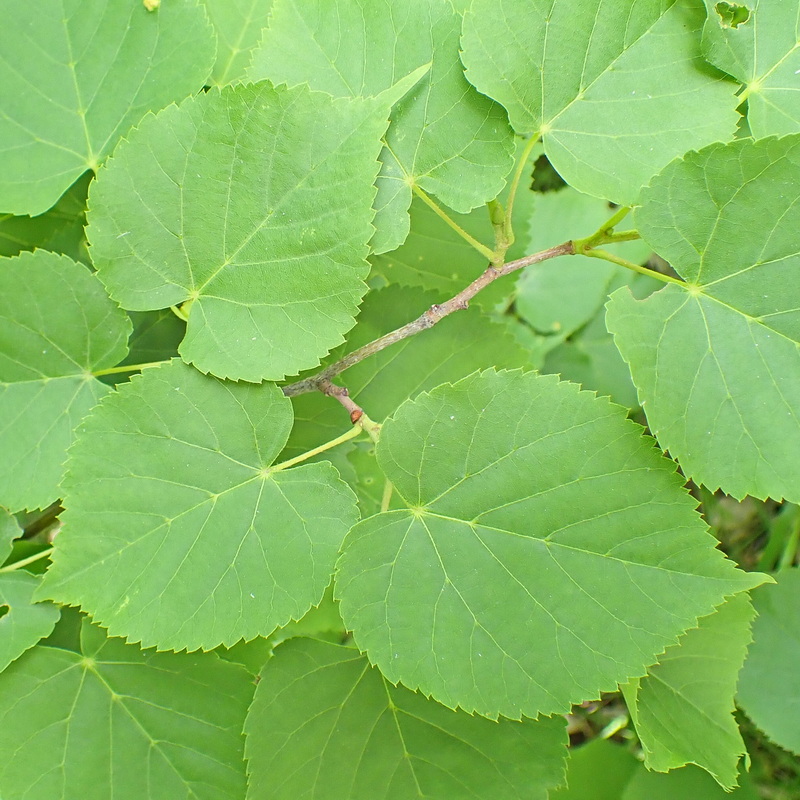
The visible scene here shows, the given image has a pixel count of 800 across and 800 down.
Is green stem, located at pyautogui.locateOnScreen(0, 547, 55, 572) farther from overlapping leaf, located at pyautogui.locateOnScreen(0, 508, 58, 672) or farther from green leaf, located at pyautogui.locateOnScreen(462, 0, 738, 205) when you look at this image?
green leaf, located at pyautogui.locateOnScreen(462, 0, 738, 205)

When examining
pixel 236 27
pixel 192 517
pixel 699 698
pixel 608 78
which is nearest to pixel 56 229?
pixel 236 27

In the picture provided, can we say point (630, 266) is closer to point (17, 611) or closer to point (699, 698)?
point (699, 698)

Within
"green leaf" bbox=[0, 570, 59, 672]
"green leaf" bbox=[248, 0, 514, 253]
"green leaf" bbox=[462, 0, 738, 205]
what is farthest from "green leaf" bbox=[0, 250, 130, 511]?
"green leaf" bbox=[462, 0, 738, 205]

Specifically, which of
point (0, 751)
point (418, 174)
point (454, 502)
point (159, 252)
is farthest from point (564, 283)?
point (0, 751)

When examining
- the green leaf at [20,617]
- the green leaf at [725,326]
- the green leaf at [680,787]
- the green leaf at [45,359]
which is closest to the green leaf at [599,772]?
the green leaf at [680,787]

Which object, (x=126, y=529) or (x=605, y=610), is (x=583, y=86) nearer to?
(x=605, y=610)

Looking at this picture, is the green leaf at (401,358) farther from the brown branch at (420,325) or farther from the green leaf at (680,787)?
the green leaf at (680,787)
